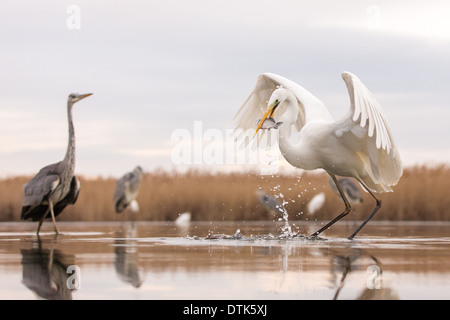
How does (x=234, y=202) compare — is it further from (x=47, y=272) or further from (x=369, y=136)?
(x=47, y=272)

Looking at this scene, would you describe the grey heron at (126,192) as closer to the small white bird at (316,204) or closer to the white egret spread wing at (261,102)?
the small white bird at (316,204)

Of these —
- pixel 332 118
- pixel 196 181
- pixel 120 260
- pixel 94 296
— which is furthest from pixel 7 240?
pixel 196 181

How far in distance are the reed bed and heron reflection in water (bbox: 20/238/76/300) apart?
8141 mm

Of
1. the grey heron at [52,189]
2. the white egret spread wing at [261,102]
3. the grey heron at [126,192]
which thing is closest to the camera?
the white egret spread wing at [261,102]

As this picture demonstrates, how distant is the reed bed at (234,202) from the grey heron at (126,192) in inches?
11.7

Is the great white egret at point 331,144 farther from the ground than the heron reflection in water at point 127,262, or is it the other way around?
the great white egret at point 331,144

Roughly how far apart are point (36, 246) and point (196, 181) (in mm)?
8760

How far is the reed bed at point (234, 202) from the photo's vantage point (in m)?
16.6

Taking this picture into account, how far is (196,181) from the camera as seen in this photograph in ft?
58.4

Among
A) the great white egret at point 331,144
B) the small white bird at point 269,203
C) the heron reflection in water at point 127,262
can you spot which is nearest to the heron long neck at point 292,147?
the great white egret at point 331,144

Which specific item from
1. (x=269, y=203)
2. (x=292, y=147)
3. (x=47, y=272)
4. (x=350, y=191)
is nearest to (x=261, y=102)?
(x=292, y=147)

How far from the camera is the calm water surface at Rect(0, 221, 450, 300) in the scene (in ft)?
17.1

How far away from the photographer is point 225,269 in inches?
253
